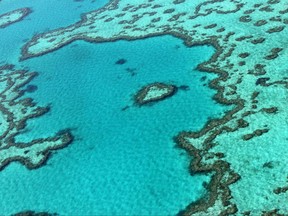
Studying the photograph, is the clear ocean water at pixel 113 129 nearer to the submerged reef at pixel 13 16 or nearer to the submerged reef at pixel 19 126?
the submerged reef at pixel 19 126

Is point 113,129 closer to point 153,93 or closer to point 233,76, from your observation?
point 153,93

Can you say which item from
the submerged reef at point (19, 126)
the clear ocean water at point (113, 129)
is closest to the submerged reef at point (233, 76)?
the clear ocean water at point (113, 129)

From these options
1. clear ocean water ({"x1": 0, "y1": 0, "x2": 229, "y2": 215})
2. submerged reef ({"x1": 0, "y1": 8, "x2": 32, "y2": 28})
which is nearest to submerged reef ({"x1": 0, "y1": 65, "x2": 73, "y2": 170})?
clear ocean water ({"x1": 0, "y1": 0, "x2": 229, "y2": 215})

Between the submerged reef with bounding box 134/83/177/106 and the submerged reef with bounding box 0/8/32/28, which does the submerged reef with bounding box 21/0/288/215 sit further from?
the submerged reef with bounding box 0/8/32/28

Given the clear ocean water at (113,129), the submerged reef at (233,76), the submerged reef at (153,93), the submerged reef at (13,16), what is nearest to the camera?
the submerged reef at (233,76)

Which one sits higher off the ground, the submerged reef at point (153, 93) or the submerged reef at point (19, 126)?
the submerged reef at point (153, 93)

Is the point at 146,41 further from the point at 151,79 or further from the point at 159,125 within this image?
the point at 159,125
